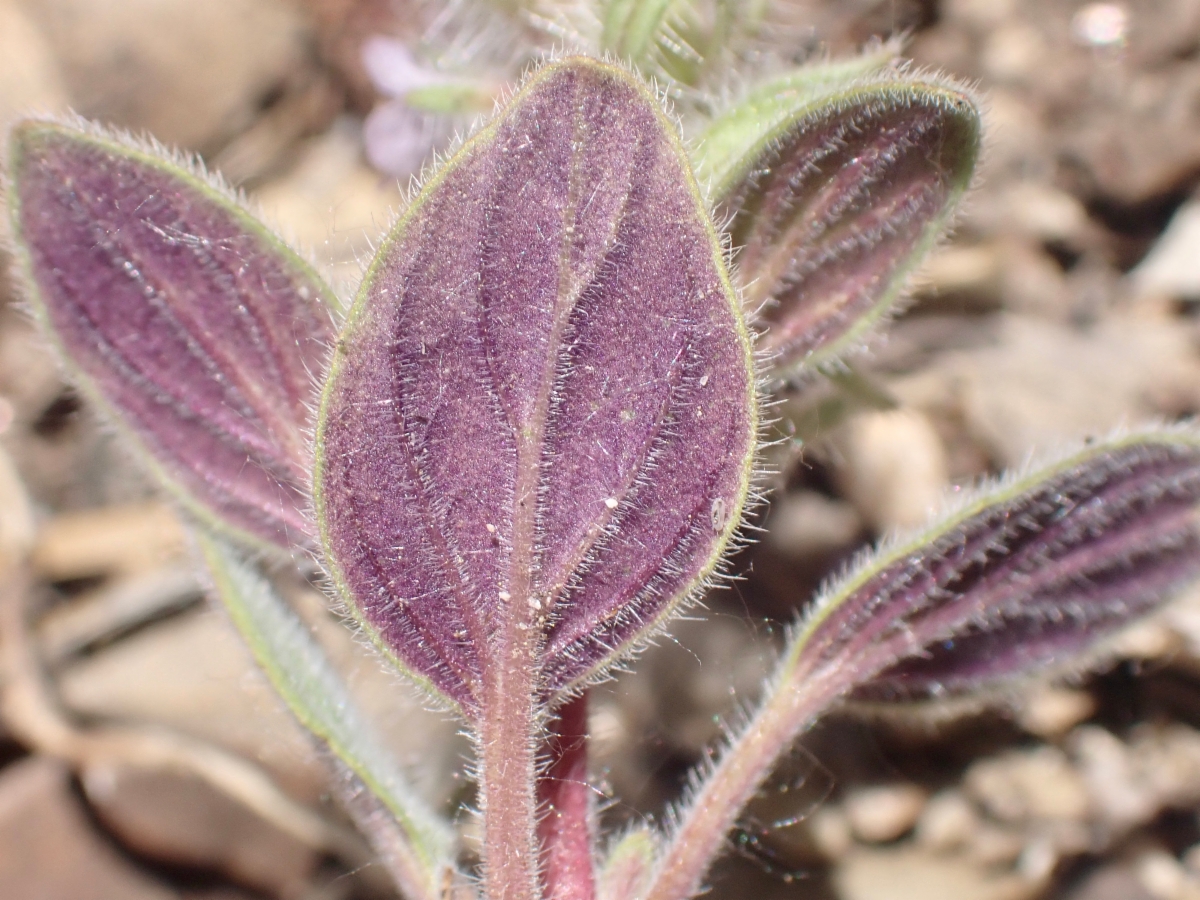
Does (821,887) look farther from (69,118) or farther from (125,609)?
(69,118)

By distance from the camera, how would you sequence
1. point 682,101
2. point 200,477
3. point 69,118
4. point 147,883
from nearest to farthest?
point 69,118 → point 200,477 → point 682,101 → point 147,883

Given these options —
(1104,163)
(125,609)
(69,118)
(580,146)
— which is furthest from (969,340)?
(125,609)

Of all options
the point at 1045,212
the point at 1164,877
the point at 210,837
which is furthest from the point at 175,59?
the point at 1164,877

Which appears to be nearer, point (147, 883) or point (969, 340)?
point (147, 883)

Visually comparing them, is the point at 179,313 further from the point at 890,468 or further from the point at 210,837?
the point at 890,468

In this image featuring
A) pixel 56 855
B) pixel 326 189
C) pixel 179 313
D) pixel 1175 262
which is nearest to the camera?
pixel 179 313
